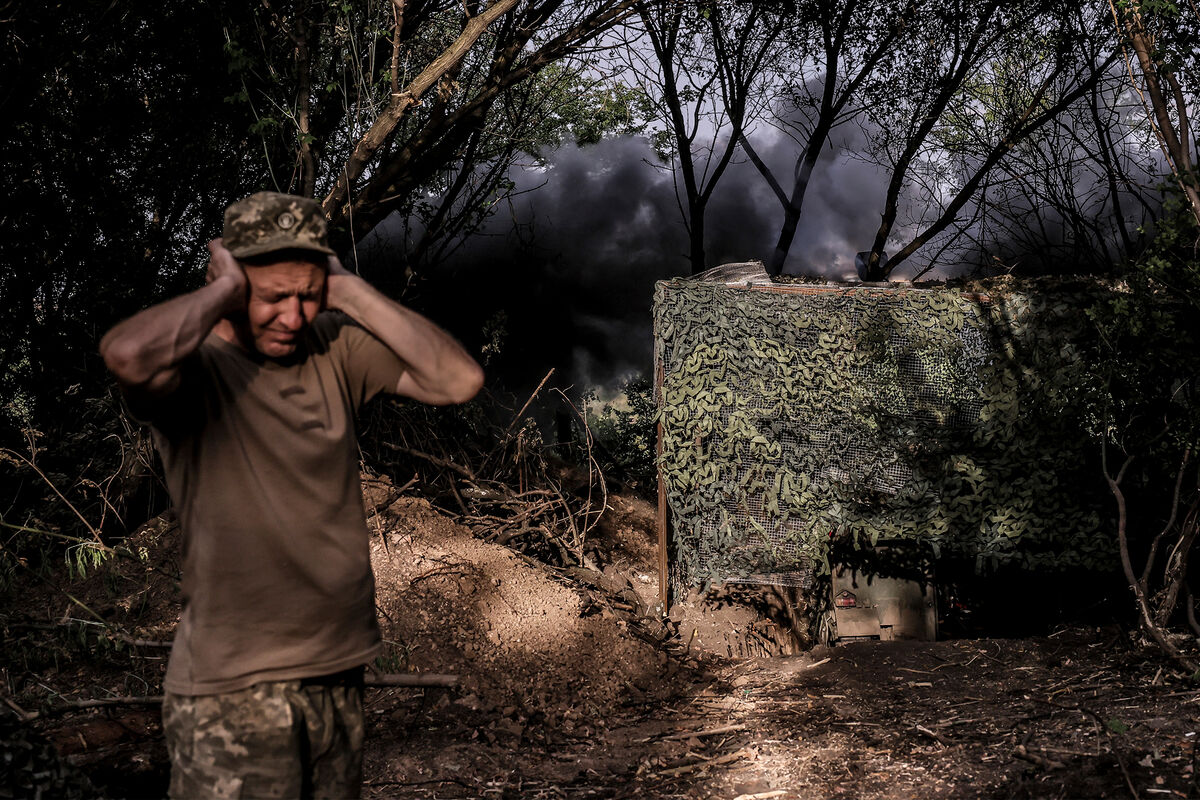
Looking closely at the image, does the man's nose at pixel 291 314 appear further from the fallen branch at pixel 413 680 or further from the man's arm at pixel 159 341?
the fallen branch at pixel 413 680

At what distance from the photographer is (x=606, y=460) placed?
997 centimetres

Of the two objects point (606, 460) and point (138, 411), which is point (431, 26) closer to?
point (606, 460)

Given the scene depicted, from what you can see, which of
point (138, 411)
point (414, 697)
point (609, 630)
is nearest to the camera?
point (138, 411)

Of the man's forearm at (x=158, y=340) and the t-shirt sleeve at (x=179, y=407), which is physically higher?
the man's forearm at (x=158, y=340)

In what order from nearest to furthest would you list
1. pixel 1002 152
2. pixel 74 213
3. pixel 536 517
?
pixel 536 517 < pixel 74 213 < pixel 1002 152

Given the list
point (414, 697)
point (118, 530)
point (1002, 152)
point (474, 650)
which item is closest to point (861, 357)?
point (474, 650)

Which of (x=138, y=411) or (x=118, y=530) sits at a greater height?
(x=138, y=411)

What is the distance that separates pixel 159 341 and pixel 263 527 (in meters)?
0.50

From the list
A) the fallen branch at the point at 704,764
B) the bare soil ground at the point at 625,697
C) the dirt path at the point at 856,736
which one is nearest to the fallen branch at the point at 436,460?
the bare soil ground at the point at 625,697

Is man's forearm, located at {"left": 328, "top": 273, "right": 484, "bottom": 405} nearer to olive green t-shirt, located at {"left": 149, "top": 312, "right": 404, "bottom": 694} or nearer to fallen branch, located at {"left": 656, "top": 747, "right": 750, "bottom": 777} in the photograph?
olive green t-shirt, located at {"left": 149, "top": 312, "right": 404, "bottom": 694}

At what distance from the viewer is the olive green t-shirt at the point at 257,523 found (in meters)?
2.12

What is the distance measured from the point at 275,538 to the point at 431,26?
9341mm

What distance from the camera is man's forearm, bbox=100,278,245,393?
1.91 m

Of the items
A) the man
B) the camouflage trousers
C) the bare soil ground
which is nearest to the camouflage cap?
the man
